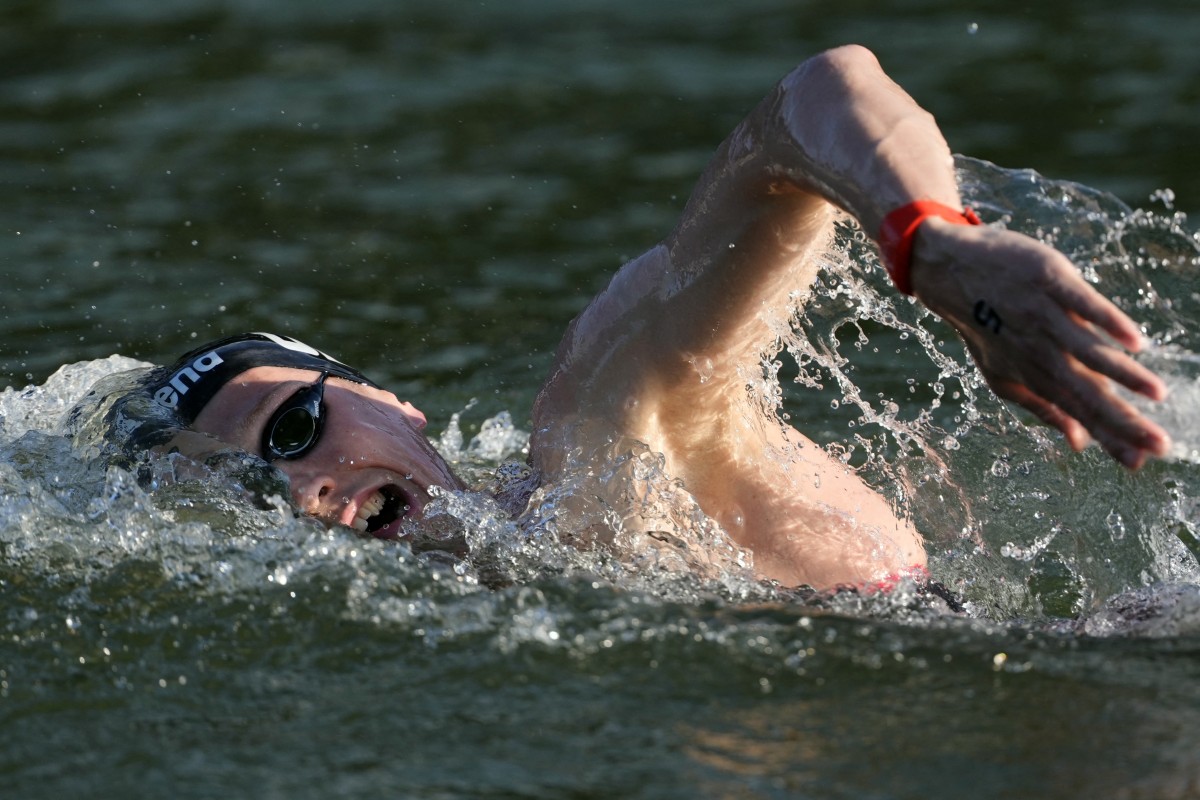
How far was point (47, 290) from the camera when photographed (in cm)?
617

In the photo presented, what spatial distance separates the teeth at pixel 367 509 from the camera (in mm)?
3498

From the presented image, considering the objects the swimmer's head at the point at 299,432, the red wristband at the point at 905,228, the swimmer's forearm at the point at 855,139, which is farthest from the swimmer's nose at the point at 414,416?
the red wristband at the point at 905,228

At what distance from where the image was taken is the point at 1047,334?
2225mm

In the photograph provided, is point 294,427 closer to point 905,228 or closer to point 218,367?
point 218,367

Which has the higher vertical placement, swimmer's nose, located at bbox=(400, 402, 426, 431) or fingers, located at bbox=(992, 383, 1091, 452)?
fingers, located at bbox=(992, 383, 1091, 452)

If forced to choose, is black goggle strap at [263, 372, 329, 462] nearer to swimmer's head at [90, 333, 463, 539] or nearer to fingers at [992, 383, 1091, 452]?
swimmer's head at [90, 333, 463, 539]

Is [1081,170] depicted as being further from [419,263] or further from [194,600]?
[194,600]

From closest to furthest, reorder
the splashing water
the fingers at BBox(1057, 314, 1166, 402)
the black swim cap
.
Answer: the fingers at BBox(1057, 314, 1166, 402)
the splashing water
the black swim cap

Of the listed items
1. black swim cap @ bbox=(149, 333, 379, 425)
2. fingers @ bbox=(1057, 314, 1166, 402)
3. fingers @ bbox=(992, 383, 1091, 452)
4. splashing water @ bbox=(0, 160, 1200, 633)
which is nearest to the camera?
fingers @ bbox=(1057, 314, 1166, 402)

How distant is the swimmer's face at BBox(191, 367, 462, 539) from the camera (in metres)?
3.45

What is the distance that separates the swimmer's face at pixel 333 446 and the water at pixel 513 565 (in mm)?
89

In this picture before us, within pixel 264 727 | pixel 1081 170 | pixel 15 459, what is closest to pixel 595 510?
pixel 264 727

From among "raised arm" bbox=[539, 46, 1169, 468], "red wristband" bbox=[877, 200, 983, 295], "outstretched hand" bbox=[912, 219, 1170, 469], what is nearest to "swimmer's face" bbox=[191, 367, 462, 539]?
"raised arm" bbox=[539, 46, 1169, 468]

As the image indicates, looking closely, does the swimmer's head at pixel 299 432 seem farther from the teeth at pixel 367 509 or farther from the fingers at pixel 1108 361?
the fingers at pixel 1108 361
